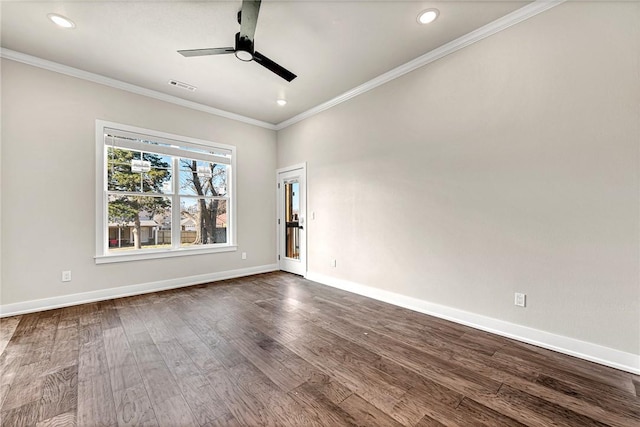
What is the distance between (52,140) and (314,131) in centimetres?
360

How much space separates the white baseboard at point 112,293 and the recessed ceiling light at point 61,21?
3121 mm

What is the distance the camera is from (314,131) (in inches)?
182

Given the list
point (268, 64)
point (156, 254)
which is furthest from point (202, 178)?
point (268, 64)

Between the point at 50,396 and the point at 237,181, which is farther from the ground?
the point at 237,181

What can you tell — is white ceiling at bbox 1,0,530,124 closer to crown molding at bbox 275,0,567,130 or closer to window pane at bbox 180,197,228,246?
crown molding at bbox 275,0,567,130

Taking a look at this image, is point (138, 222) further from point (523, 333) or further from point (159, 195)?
point (523, 333)

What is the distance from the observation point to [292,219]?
17.1ft

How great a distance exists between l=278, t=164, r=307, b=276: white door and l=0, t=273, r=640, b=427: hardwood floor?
1.99 metres

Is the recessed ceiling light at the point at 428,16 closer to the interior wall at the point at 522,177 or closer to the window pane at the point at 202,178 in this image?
the interior wall at the point at 522,177

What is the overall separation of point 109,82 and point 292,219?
3.49 metres

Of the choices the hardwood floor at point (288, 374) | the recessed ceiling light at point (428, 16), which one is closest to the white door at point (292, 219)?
the hardwood floor at point (288, 374)

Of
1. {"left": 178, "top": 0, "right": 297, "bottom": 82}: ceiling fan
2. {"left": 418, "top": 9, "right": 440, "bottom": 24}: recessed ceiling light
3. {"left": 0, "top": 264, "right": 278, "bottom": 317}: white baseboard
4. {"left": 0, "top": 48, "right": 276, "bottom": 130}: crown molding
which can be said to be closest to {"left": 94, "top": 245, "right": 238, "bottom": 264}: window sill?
{"left": 0, "top": 264, "right": 278, "bottom": 317}: white baseboard

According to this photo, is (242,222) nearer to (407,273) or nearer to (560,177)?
(407,273)

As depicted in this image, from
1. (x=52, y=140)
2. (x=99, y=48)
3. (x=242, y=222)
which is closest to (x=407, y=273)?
(x=242, y=222)
